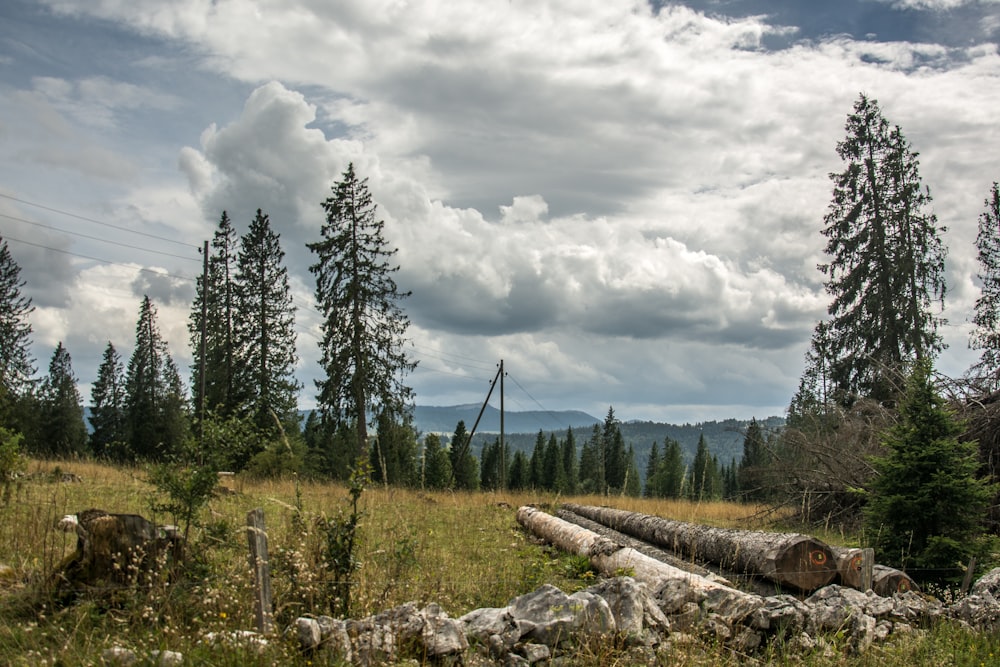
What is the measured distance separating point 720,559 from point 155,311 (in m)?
55.3

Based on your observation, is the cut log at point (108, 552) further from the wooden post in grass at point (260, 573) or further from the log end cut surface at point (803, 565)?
the log end cut surface at point (803, 565)

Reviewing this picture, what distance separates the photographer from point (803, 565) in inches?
352

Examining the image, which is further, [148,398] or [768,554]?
[148,398]

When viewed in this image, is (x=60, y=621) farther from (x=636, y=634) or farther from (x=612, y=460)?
(x=612, y=460)

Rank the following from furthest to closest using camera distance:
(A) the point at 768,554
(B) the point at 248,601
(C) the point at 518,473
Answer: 1. (C) the point at 518,473
2. (A) the point at 768,554
3. (B) the point at 248,601

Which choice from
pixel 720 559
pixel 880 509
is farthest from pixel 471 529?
pixel 880 509

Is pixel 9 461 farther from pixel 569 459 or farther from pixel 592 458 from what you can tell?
pixel 569 459

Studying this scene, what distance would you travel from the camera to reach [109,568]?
638cm

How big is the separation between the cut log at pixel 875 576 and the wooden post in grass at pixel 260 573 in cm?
699

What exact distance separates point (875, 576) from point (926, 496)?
1.80 m

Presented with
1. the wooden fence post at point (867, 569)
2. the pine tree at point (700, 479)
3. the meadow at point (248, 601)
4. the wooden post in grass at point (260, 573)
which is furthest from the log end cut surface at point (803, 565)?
the wooden post in grass at point (260, 573)

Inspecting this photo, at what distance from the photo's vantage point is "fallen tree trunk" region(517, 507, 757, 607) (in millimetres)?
6816

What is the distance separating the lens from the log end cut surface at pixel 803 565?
8.92 m

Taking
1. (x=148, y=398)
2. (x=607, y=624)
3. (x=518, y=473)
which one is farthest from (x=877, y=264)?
(x=518, y=473)
